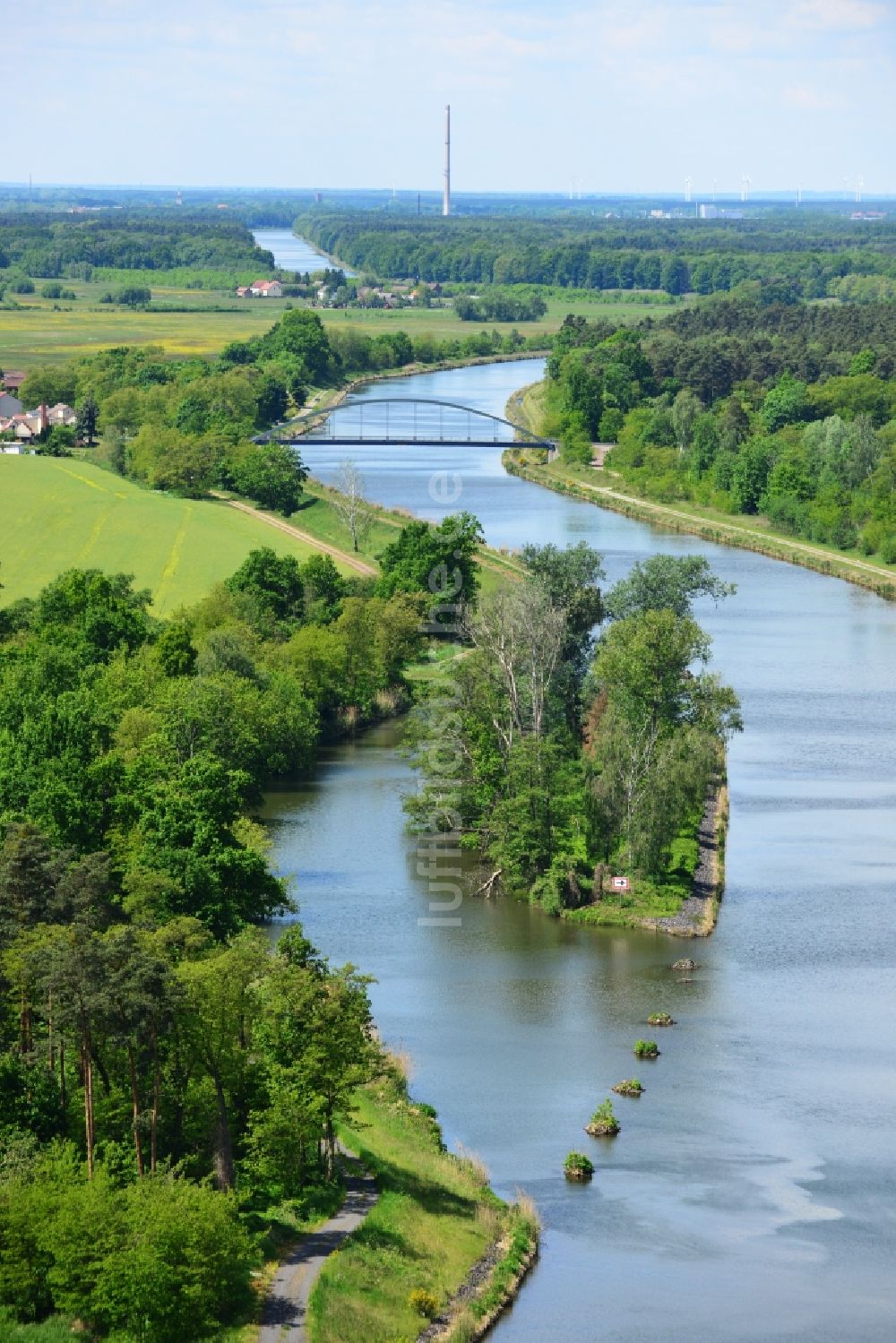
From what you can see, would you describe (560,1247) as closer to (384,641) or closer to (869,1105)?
(869,1105)

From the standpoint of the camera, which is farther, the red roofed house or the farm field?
the red roofed house

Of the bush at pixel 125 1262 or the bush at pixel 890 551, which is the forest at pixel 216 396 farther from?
the bush at pixel 125 1262

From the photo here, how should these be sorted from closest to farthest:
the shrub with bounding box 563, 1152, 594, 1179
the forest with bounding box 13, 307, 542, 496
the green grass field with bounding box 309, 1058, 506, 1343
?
the green grass field with bounding box 309, 1058, 506, 1343, the shrub with bounding box 563, 1152, 594, 1179, the forest with bounding box 13, 307, 542, 496

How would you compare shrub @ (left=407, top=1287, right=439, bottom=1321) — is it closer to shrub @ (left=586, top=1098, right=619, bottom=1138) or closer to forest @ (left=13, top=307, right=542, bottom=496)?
shrub @ (left=586, top=1098, right=619, bottom=1138)

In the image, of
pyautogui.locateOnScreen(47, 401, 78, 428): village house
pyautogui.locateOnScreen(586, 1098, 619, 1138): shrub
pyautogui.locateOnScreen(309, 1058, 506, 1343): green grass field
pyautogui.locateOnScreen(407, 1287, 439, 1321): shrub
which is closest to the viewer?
pyautogui.locateOnScreen(309, 1058, 506, 1343): green grass field

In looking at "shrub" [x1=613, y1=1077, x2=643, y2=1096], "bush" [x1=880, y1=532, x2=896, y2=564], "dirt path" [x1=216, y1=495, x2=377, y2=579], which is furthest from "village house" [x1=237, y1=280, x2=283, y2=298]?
"shrub" [x1=613, y1=1077, x2=643, y2=1096]

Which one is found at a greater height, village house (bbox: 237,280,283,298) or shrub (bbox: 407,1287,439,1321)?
village house (bbox: 237,280,283,298)

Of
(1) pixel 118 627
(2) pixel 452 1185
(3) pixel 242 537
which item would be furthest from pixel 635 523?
(2) pixel 452 1185
